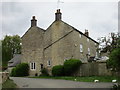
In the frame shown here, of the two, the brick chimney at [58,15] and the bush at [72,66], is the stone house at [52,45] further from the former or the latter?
the bush at [72,66]

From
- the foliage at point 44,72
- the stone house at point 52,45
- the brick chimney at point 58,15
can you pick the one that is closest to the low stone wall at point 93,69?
the stone house at point 52,45

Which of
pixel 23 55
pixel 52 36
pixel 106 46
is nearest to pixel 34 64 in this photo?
pixel 23 55

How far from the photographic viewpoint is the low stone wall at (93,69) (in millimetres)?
28297

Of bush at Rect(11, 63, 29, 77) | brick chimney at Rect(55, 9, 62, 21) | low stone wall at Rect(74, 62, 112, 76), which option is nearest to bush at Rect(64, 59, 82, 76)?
low stone wall at Rect(74, 62, 112, 76)

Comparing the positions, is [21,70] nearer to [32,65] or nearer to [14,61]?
[32,65]

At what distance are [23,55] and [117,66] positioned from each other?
31.8 meters

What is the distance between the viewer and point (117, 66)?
13.3 metres

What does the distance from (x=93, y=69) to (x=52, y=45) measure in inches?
443

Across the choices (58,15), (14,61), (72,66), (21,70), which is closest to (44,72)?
(21,70)

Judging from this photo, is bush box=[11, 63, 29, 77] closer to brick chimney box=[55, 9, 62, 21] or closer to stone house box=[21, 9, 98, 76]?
stone house box=[21, 9, 98, 76]

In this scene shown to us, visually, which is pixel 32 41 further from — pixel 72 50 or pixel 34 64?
pixel 72 50

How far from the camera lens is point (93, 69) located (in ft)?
96.7

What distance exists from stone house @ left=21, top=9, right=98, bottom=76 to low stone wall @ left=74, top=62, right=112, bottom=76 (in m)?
7.33

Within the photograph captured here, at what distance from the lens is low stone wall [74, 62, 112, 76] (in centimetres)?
2830
